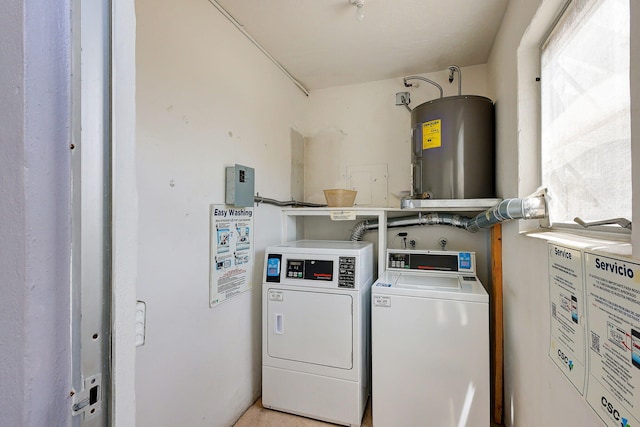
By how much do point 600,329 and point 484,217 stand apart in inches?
39.5

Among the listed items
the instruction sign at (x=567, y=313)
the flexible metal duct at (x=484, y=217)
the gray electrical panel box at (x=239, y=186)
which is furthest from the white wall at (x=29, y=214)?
the flexible metal duct at (x=484, y=217)

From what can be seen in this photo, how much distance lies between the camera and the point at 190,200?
4.62ft

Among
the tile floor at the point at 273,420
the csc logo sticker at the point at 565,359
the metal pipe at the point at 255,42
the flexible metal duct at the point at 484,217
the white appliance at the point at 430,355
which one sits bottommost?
the tile floor at the point at 273,420

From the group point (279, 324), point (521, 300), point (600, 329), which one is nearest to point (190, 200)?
point (279, 324)

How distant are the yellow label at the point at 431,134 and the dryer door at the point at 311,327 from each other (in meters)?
1.06

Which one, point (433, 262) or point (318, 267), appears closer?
point (318, 267)

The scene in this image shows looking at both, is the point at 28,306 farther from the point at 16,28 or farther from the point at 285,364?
the point at 285,364

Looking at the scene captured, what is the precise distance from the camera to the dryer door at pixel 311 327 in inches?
67.9

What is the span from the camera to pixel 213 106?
1554 mm

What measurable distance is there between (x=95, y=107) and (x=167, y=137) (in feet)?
3.12

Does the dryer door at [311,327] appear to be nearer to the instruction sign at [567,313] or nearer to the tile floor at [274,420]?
the tile floor at [274,420]

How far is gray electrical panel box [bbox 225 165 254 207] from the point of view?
5.36 feet

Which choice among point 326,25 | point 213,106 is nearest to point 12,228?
point 213,106

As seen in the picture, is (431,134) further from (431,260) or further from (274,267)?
(274,267)
